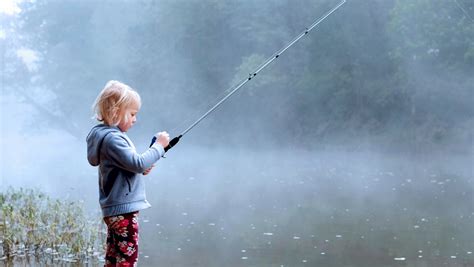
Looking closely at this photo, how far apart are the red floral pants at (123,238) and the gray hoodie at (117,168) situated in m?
0.03

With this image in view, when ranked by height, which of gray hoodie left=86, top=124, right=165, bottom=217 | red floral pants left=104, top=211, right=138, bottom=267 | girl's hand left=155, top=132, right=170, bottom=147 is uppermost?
girl's hand left=155, top=132, right=170, bottom=147

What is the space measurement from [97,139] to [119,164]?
0.10 m

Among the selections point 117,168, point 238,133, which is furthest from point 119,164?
point 238,133

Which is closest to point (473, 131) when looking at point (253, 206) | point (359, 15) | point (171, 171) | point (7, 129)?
point (359, 15)

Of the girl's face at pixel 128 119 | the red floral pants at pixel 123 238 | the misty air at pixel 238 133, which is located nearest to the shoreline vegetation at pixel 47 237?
the misty air at pixel 238 133

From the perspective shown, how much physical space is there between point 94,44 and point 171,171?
28.7ft

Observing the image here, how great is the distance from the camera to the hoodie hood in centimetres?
247

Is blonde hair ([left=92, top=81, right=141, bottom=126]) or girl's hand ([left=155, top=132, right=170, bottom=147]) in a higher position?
blonde hair ([left=92, top=81, right=141, bottom=126])

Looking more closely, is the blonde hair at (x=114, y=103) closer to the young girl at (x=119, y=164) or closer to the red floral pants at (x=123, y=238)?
the young girl at (x=119, y=164)

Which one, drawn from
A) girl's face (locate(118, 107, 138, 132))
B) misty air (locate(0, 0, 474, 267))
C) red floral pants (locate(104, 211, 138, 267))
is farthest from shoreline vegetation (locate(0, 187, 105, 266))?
girl's face (locate(118, 107, 138, 132))

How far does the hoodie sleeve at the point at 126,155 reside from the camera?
2414mm

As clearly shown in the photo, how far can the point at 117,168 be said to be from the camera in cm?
248

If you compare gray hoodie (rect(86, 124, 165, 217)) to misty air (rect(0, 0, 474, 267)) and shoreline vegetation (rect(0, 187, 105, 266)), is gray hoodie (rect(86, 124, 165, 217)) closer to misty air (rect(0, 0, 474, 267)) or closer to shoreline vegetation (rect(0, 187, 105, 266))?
misty air (rect(0, 0, 474, 267))

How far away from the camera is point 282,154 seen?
49.2ft
